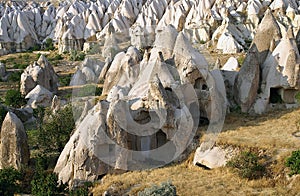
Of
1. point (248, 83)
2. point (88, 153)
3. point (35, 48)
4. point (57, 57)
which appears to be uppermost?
point (248, 83)

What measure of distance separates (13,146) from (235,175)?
A: 24.7 feet

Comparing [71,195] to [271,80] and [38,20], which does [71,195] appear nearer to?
[271,80]

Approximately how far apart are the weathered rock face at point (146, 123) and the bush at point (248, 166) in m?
2.20

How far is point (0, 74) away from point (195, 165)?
24.5 meters

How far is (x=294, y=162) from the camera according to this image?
11094mm

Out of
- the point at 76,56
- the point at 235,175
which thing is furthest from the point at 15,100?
the point at 76,56

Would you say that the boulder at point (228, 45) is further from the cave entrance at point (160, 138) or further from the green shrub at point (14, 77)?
the cave entrance at point (160, 138)

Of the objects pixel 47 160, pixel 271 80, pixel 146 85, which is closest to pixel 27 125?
pixel 47 160

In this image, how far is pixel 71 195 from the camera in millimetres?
10812

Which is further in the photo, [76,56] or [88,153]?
[76,56]

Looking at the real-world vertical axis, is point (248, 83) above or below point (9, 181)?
above

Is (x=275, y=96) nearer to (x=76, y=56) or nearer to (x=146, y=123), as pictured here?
(x=146, y=123)

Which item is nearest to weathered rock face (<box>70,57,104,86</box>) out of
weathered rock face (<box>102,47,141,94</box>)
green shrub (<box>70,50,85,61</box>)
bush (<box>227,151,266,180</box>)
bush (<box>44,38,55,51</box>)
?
weathered rock face (<box>102,47,141,94</box>)

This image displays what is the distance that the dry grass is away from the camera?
11.0 meters
